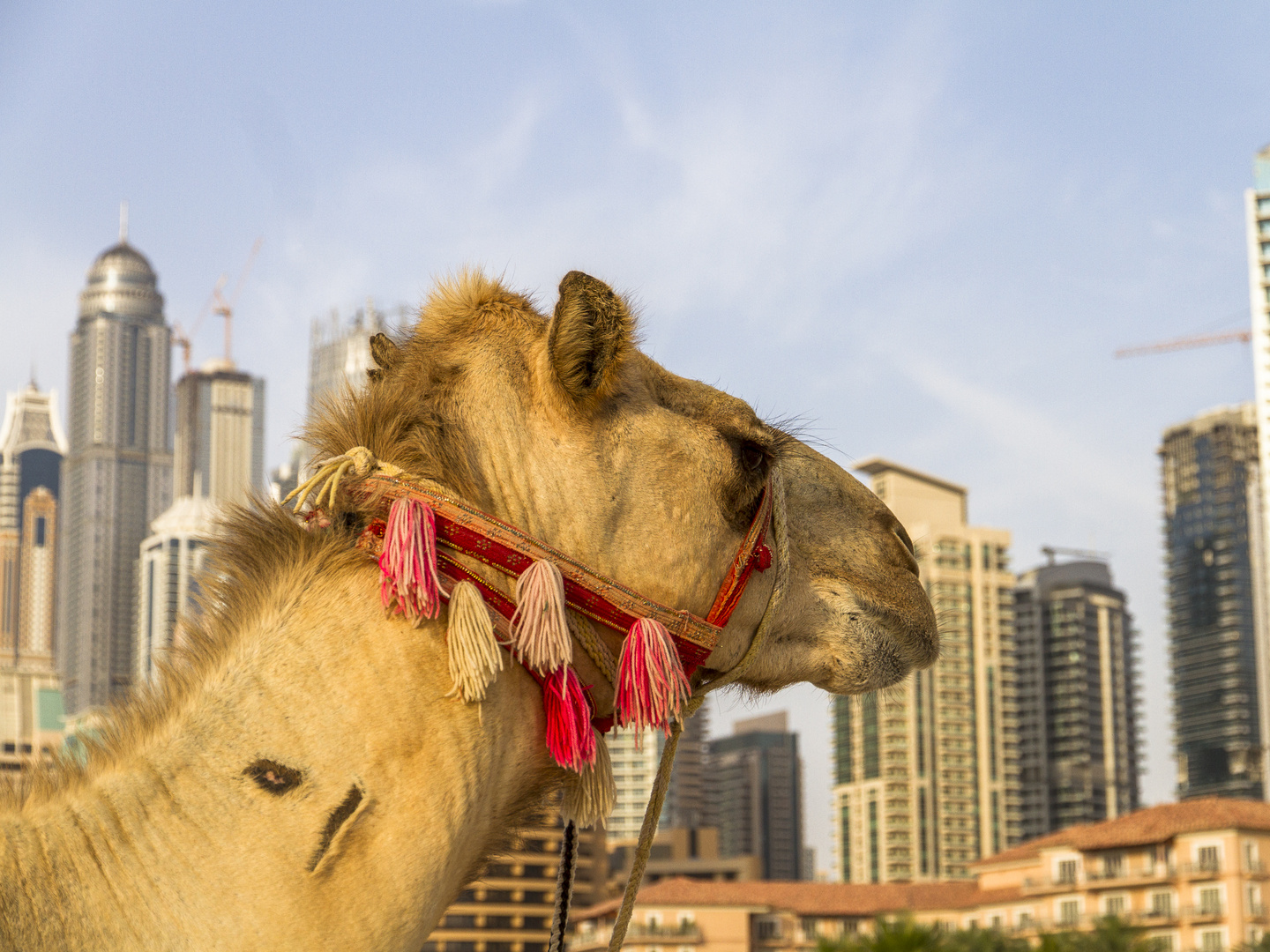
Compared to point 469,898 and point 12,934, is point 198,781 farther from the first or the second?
point 469,898

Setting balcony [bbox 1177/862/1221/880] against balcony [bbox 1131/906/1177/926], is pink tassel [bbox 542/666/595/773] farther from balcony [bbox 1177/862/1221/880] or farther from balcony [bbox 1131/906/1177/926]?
balcony [bbox 1177/862/1221/880]

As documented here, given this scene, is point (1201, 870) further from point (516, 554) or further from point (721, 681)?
point (516, 554)

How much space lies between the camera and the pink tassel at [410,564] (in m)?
2.83

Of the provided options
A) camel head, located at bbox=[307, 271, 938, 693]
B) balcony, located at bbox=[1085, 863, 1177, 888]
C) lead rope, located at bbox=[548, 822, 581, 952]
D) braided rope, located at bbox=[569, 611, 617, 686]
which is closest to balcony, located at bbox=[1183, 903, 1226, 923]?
balcony, located at bbox=[1085, 863, 1177, 888]

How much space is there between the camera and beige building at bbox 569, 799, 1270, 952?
3593 inches

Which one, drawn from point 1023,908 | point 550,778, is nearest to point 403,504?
point 550,778

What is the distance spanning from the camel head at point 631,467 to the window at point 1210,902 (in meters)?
97.5

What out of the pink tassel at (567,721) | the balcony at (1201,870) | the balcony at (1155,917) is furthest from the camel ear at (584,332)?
the balcony at (1201,870)

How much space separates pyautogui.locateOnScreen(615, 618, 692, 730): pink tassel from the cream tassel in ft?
0.51

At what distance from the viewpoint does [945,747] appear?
18150cm

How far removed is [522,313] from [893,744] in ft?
594

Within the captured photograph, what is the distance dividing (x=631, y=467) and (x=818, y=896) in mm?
111154

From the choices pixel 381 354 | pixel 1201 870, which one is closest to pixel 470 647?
pixel 381 354

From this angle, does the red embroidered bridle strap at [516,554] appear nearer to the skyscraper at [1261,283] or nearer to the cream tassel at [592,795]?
the cream tassel at [592,795]
